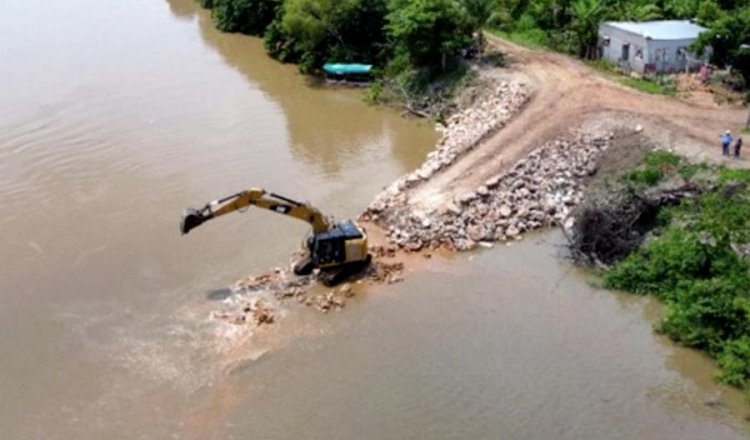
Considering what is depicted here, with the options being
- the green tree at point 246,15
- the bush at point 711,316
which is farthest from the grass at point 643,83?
the green tree at point 246,15

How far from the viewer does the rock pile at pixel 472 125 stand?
30.2 m

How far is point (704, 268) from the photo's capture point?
910 inches

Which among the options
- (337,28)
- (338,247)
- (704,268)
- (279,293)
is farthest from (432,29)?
(704,268)

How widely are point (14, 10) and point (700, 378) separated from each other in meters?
57.4

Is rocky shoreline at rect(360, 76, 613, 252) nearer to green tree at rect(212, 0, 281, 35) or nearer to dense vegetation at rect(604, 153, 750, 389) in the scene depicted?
dense vegetation at rect(604, 153, 750, 389)

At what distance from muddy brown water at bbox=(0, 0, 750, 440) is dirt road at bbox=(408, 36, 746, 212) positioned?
3.30 m

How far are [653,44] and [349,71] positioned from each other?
1492cm

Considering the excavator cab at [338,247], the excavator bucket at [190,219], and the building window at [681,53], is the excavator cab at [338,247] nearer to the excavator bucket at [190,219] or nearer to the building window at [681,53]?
the excavator bucket at [190,219]

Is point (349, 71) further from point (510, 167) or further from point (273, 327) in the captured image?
point (273, 327)

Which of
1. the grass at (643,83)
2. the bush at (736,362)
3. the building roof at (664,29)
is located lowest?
the bush at (736,362)

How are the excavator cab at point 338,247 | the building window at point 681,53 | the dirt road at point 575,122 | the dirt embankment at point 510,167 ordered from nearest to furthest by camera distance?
the excavator cab at point 338,247 < the dirt embankment at point 510,167 < the dirt road at point 575,122 < the building window at point 681,53

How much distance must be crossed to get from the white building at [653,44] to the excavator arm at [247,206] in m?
18.4

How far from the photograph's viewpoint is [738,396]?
65.4 feet

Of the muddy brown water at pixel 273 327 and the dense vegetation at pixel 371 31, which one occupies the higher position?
the dense vegetation at pixel 371 31
